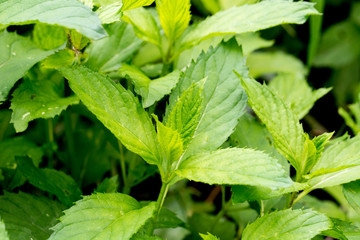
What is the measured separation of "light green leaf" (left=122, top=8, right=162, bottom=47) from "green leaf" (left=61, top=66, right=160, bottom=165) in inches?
7.8

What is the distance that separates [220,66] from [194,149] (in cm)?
19

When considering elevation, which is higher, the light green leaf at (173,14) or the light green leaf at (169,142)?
the light green leaf at (173,14)

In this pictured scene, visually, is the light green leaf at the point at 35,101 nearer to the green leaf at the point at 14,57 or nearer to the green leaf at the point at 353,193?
the green leaf at the point at 14,57

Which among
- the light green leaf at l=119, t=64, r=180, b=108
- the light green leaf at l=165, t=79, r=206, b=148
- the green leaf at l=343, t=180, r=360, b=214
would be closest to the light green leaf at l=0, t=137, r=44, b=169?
the light green leaf at l=119, t=64, r=180, b=108

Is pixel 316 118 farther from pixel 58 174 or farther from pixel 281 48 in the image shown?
pixel 58 174

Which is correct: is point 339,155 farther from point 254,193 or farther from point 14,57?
point 14,57

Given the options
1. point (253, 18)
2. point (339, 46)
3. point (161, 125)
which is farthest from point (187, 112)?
point (339, 46)

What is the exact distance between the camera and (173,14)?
0.85 meters

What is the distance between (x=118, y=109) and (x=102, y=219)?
0.20 metres

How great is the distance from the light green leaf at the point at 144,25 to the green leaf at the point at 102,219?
38 cm

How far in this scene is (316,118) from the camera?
205 cm

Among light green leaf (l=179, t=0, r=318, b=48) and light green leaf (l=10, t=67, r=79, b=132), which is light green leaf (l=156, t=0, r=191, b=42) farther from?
light green leaf (l=10, t=67, r=79, b=132)

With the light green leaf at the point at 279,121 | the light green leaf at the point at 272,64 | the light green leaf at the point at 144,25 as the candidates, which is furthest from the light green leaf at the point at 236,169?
the light green leaf at the point at 272,64

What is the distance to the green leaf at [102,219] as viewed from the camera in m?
0.60
